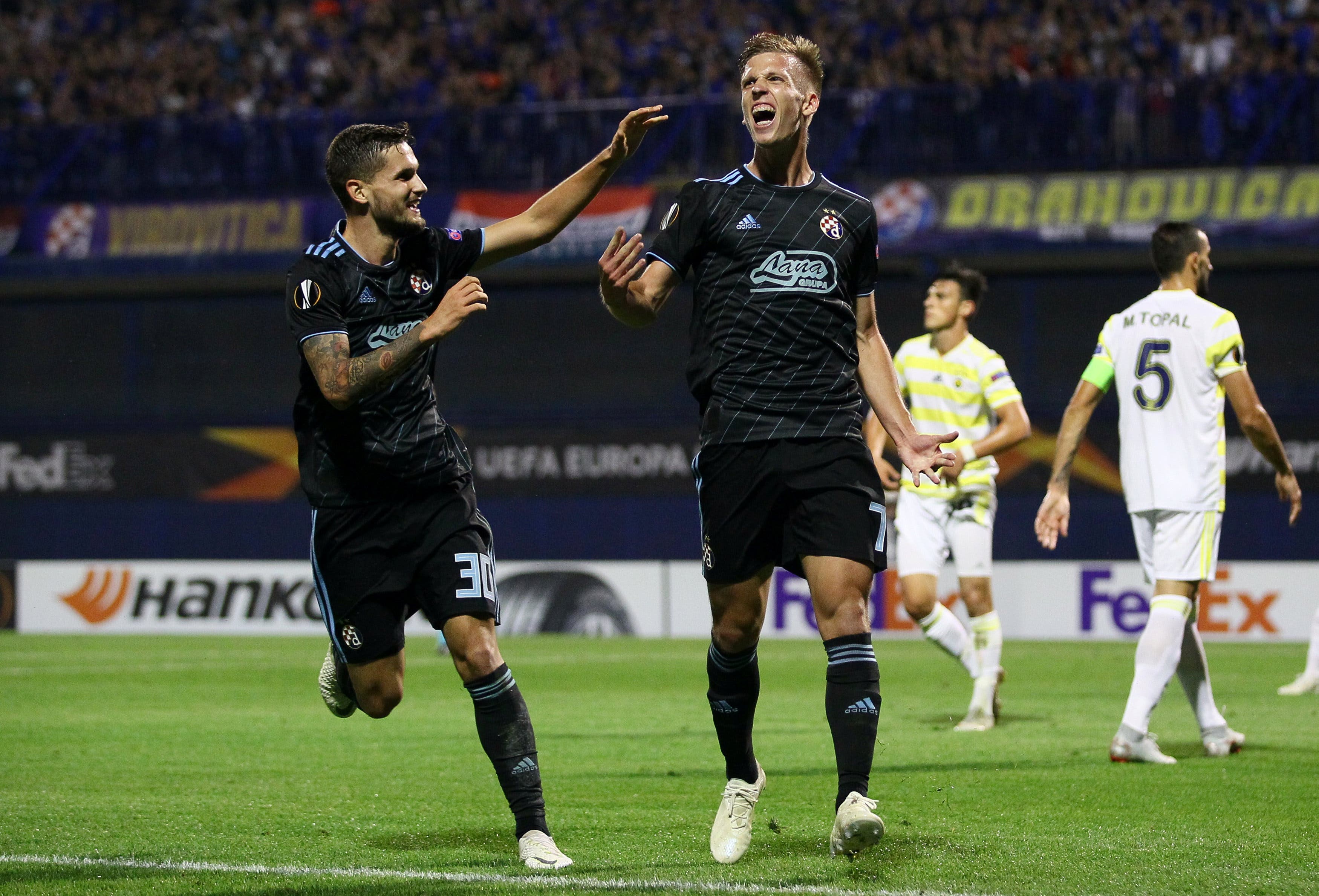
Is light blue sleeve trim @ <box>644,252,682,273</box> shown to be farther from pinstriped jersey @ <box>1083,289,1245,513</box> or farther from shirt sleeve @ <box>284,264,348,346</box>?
pinstriped jersey @ <box>1083,289,1245,513</box>

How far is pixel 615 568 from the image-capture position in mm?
18891

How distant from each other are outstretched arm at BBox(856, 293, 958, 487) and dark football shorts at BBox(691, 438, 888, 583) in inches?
4.6

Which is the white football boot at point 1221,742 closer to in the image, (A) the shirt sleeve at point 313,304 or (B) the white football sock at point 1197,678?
(B) the white football sock at point 1197,678

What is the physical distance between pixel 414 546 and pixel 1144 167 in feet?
56.6

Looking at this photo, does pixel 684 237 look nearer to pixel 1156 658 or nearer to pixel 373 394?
pixel 373 394

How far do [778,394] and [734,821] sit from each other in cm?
122

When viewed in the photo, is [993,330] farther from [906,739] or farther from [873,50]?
[906,739]

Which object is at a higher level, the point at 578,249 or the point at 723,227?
the point at 723,227

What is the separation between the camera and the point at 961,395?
30.1ft

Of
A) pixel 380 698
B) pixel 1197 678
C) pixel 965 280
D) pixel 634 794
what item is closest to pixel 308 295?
pixel 380 698

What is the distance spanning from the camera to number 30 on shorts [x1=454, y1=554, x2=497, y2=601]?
4957 mm

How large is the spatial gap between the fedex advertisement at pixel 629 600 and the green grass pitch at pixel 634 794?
16.9 ft

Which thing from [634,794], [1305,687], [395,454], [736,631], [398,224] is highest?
[398,224]

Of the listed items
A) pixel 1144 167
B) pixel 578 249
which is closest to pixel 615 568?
pixel 578 249
